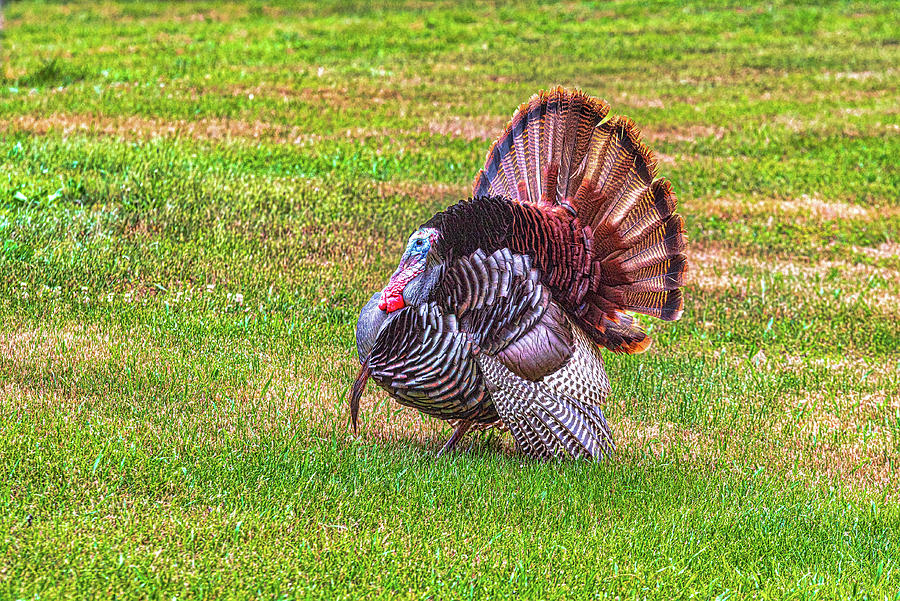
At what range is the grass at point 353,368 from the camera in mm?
5016

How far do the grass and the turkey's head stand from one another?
0.99 m

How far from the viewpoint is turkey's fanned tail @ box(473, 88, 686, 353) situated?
6707 mm

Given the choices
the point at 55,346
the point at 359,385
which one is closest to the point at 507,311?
the point at 359,385

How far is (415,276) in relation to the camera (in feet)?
19.4

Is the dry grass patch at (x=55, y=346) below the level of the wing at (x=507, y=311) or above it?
below

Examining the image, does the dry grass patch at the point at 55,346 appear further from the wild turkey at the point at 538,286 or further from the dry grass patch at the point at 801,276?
the dry grass patch at the point at 801,276

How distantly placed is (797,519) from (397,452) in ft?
7.74

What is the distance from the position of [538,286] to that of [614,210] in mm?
887

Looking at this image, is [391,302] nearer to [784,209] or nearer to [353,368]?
[353,368]

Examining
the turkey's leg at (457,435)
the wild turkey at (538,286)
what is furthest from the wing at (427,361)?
the turkey's leg at (457,435)

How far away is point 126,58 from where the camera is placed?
21094mm

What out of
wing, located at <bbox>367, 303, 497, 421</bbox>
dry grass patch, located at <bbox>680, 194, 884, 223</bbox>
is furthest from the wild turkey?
dry grass patch, located at <bbox>680, 194, 884, 223</bbox>

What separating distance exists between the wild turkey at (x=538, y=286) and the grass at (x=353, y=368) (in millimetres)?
439

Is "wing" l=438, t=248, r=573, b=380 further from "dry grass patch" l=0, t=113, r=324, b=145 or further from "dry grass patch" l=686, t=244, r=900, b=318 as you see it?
"dry grass patch" l=0, t=113, r=324, b=145
